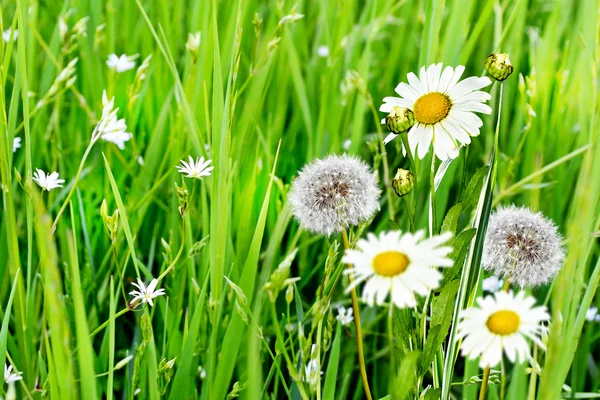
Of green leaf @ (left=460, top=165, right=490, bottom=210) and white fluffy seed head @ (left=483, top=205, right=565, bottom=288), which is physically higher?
green leaf @ (left=460, top=165, right=490, bottom=210)

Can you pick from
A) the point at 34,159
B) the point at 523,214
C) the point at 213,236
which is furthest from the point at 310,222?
the point at 34,159

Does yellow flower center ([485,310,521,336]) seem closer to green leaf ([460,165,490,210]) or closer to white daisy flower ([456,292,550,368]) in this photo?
white daisy flower ([456,292,550,368])

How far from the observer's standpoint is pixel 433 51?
3.44 feet

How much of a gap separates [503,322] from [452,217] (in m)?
0.18

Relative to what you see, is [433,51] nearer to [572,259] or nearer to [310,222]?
[310,222]

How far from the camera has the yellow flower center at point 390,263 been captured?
503mm

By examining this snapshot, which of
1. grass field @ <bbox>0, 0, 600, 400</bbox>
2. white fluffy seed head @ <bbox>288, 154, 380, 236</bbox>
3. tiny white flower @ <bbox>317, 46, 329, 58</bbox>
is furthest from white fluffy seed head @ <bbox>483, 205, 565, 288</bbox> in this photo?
tiny white flower @ <bbox>317, 46, 329, 58</bbox>

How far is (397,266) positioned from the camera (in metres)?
0.51

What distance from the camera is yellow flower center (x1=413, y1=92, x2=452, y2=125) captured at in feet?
2.27

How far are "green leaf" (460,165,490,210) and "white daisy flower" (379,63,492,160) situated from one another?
4 centimetres

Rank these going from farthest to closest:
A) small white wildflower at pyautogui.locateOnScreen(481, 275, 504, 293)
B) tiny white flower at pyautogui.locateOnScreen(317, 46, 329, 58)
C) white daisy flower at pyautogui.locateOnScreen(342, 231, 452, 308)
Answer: tiny white flower at pyautogui.locateOnScreen(317, 46, 329, 58) < small white wildflower at pyautogui.locateOnScreen(481, 275, 504, 293) < white daisy flower at pyautogui.locateOnScreen(342, 231, 452, 308)

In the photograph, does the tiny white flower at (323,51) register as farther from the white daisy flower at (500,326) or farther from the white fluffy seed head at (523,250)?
the white daisy flower at (500,326)

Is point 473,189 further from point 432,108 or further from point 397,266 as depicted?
point 397,266

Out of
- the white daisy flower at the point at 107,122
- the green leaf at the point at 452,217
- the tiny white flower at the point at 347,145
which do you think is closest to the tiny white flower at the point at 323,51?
the tiny white flower at the point at 347,145
